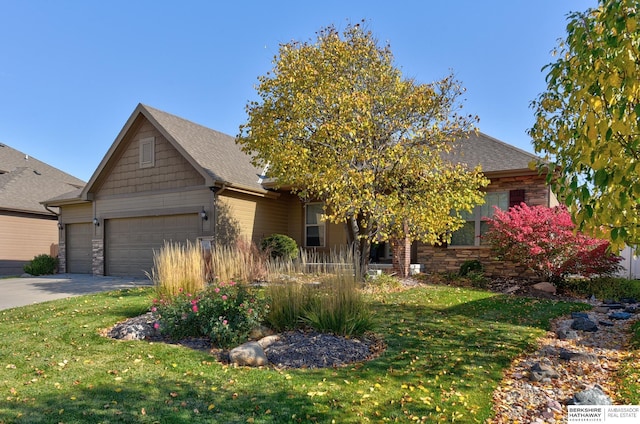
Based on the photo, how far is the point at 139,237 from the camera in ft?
49.2

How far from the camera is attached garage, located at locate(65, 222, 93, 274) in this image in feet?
55.6

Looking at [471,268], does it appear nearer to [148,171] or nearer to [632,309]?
[632,309]

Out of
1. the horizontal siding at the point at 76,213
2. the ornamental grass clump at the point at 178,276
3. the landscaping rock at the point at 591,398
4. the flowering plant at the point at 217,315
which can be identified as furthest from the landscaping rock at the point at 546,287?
the horizontal siding at the point at 76,213

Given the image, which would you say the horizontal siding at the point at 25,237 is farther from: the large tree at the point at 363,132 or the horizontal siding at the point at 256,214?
the large tree at the point at 363,132

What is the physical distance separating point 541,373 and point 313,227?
1164cm

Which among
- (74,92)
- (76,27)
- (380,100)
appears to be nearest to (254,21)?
(380,100)

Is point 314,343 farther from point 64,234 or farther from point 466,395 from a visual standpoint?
point 64,234

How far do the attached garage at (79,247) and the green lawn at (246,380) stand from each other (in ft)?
35.9

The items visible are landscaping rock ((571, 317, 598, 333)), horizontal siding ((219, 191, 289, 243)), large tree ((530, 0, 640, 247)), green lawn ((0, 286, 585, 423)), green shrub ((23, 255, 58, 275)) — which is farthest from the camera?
green shrub ((23, 255, 58, 275))

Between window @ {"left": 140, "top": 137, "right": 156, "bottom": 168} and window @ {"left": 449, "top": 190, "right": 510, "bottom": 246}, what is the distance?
10341mm

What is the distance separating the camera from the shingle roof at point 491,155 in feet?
39.7

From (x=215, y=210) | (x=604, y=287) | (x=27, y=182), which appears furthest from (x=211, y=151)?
(x=604, y=287)

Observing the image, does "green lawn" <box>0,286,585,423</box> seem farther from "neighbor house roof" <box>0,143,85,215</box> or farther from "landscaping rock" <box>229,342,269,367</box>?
"neighbor house roof" <box>0,143,85,215</box>

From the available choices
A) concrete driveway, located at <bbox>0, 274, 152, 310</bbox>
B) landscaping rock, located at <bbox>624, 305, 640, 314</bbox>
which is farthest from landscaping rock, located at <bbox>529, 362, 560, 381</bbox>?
concrete driveway, located at <bbox>0, 274, 152, 310</bbox>
